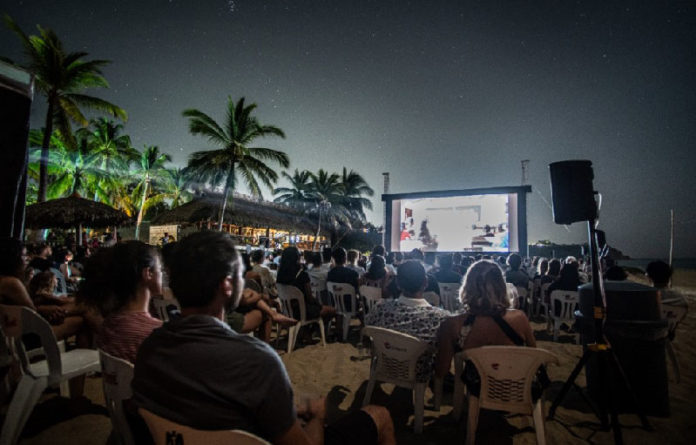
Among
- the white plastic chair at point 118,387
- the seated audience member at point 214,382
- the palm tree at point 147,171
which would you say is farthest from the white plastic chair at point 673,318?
the palm tree at point 147,171

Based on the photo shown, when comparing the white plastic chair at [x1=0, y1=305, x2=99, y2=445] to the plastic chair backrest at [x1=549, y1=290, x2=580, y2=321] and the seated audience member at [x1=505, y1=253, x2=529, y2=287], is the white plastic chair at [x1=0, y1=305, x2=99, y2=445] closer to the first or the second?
the plastic chair backrest at [x1=549, y1=290, x2=580, y2=321]

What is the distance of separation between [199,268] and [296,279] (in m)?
3.76

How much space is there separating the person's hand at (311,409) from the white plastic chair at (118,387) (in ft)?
2.71

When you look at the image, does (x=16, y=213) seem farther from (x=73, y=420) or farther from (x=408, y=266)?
(x=408, y=266)

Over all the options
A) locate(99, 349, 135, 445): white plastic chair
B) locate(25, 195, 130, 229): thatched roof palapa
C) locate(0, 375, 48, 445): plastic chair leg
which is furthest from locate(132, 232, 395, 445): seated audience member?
locate(25, 195, 130, 229): thatched roof palapa

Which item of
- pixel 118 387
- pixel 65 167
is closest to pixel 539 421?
pixel 118 387

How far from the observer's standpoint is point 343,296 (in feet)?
17.4

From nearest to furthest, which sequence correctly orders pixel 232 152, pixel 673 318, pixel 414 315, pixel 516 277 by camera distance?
pixel 414 315 → pixel 673 318 → pixel 516 277 → pixel 232 152

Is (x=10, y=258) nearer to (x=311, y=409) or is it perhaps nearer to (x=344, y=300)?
(x=311, y=409)

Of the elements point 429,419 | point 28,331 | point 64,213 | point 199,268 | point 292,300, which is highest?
point 64,213

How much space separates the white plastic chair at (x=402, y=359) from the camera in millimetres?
2578

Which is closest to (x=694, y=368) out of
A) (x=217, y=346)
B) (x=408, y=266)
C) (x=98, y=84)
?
(x=408, y=266)

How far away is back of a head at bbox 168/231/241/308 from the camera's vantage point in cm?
124

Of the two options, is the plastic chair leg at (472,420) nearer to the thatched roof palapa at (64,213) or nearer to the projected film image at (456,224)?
the projected film image at (456,224)
